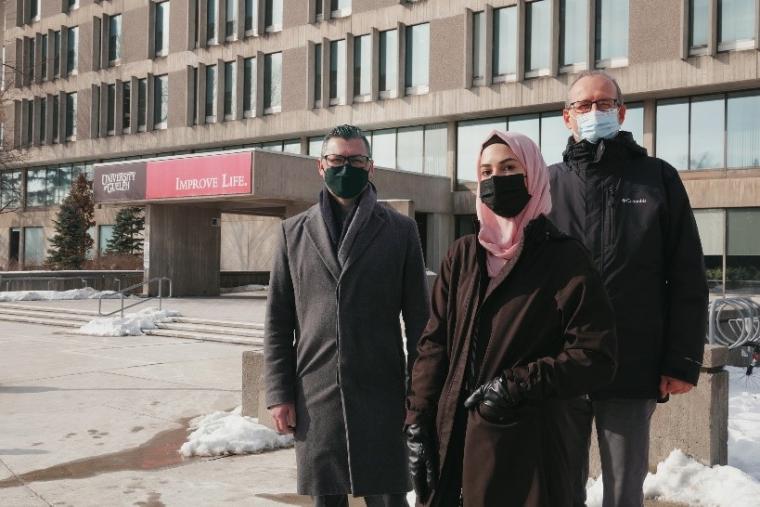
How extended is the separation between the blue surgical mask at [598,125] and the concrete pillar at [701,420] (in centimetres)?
215

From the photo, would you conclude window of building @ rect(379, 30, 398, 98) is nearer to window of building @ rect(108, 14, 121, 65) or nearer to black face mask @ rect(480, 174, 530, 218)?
window of building @ rect(108, 14, 121, 65)

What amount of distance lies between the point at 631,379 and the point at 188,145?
3809 cm

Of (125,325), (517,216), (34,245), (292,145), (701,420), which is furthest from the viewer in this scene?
(34,245)

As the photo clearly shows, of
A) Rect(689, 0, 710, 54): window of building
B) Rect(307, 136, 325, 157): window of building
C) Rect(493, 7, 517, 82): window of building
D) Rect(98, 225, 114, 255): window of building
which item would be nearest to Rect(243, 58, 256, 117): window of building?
Rect(307, 136, 325, 157): window of building

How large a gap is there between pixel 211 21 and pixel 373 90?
1066 cm

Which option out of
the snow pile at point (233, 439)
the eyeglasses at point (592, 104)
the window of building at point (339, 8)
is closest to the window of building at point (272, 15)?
the window of building at point (339, 8)

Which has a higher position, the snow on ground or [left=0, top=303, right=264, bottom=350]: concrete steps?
the snow on ground

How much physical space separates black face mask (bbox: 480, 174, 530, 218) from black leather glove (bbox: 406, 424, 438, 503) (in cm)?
75

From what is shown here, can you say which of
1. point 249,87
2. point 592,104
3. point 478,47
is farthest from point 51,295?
point 592,104

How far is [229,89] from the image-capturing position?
37719 mm

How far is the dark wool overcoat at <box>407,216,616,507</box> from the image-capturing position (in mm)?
2332

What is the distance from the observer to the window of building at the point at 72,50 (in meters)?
44.4

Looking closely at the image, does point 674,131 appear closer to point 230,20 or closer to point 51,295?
point 230,20

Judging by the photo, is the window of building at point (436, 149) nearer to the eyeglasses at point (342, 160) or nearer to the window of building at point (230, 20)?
the window of building at point (230, 20)
